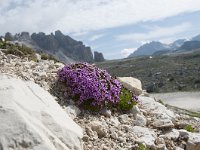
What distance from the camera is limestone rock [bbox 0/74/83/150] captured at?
7.70 m

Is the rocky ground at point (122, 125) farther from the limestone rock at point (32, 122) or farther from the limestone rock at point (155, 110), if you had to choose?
the limestone rock at point (32, 122)

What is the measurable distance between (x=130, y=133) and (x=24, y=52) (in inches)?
254

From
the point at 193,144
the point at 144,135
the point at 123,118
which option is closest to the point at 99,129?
the point at 144,135

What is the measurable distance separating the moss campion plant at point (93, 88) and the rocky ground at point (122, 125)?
0.22 metres

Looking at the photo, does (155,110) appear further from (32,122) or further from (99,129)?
(32,122)

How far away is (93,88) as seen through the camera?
37.5 ft

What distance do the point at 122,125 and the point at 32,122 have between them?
11.0 ft

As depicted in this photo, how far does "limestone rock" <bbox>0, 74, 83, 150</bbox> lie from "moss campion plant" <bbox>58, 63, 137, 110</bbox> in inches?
51.5

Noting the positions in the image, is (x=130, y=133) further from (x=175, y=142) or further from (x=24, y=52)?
(x=24, y=52)

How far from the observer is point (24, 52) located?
1568 cm

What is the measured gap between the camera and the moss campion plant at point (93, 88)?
11.4 metres

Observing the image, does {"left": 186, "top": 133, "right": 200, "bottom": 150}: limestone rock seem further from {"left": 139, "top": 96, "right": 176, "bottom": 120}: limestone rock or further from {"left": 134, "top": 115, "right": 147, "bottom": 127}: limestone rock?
{"left": 139, "top": 96, "right": 176, "bottom": 120}: limestone rock

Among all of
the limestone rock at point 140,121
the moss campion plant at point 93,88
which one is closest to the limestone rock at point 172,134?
the limestone rock at point 140,121

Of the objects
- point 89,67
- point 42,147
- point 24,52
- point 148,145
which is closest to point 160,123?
point 148,145
